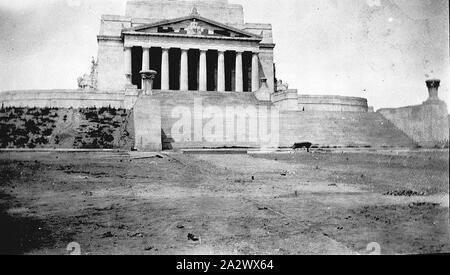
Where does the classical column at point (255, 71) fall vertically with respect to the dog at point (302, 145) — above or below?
above

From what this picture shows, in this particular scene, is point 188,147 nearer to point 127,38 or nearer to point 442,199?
point 442,199

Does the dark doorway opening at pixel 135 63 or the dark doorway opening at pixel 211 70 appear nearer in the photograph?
the dark doorway opening at pixel 135 63

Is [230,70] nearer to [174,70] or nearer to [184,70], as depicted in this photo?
[174,70]

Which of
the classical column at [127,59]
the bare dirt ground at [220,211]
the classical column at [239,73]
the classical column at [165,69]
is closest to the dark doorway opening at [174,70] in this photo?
the classical column at [165,69]

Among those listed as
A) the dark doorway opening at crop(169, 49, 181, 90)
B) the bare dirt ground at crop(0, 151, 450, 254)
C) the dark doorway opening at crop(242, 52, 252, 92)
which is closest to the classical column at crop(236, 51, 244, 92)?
the dark doorway opening at crop(242, 52, 252, 92)

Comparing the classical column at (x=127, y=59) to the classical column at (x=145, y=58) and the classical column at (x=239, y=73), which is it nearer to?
the classical column at (x=145, y=58)

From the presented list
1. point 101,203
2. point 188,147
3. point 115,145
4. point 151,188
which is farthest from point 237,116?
point 101,203

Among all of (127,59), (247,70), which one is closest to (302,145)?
(127,59)

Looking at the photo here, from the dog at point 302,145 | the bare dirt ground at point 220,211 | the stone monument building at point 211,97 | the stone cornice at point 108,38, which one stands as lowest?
the bare dirt ground at point 220,211
